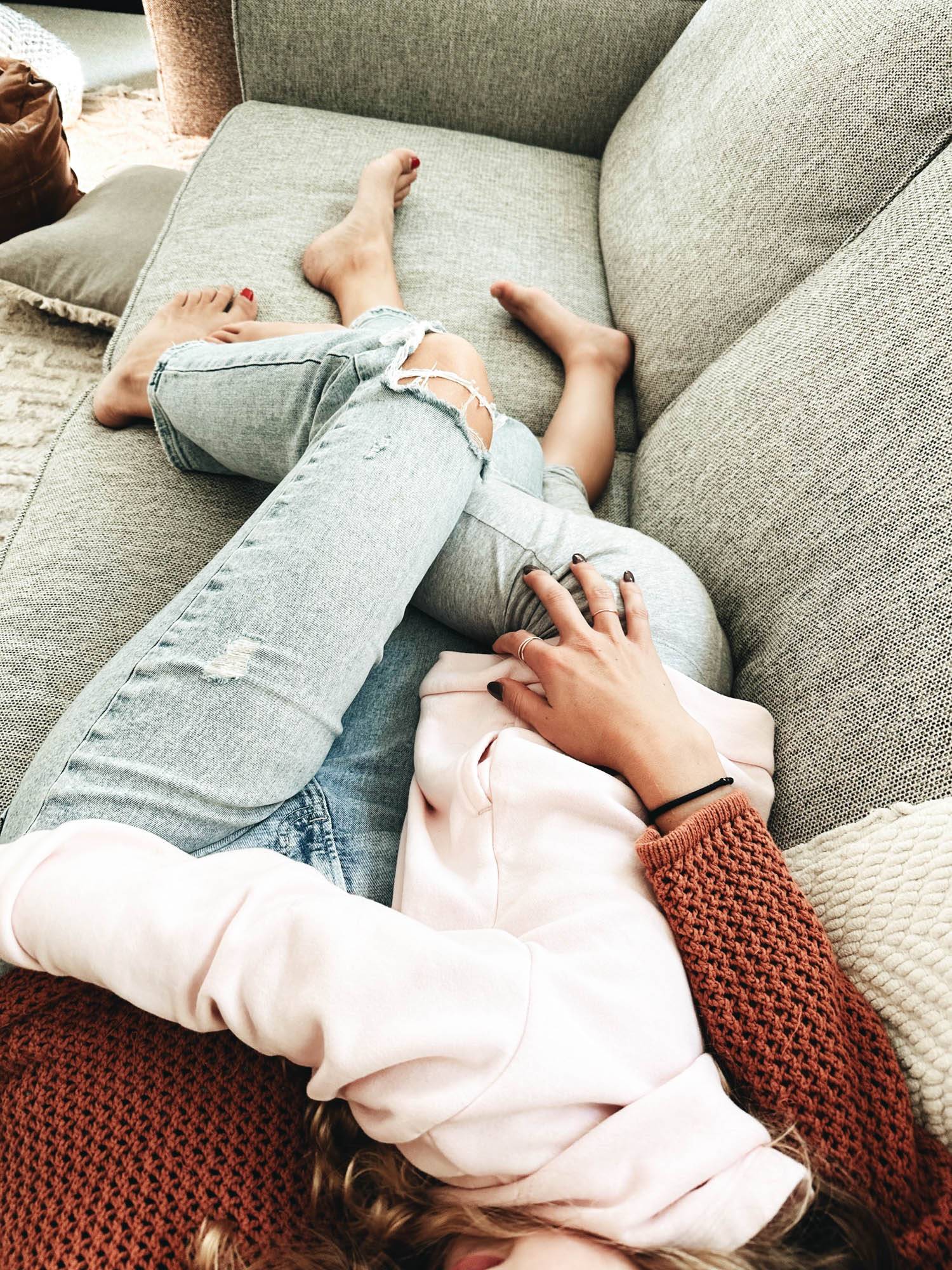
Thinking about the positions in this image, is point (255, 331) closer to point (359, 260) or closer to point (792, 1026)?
point (359, 260)

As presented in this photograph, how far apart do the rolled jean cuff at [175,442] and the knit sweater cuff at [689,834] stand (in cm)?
64

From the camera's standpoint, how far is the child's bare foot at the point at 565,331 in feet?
3.64

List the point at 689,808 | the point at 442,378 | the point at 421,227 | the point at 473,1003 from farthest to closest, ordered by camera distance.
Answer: the point at 421,227 < the point at 442,378 < the point at 689,808 < the point at 473,1003

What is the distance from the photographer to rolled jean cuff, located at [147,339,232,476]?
2.92 feet

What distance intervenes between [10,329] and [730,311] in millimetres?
1274

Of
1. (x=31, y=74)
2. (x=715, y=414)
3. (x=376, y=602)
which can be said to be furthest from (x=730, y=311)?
(x=31, y=74)

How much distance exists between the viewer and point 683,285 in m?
1.05

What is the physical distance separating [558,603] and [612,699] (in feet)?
0.37

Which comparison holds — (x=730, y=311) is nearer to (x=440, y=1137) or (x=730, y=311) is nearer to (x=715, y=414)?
(x=715, y=414)

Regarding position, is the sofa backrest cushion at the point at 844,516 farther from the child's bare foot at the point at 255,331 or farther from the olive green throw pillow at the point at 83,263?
the olive green throw pillow at the point at 83,263

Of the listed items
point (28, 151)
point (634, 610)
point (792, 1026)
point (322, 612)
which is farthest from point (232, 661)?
point (28, 151)

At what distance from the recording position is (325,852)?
25.6 inches

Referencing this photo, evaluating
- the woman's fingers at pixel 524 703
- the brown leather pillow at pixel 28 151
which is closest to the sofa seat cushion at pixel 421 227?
the brown leather pillow at pixel 28 151

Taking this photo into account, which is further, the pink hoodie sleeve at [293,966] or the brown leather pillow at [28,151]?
the brown leather pillow at [28,151]
